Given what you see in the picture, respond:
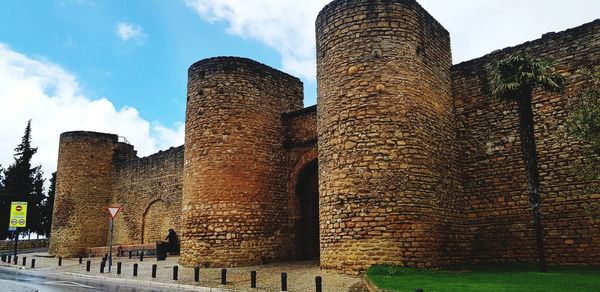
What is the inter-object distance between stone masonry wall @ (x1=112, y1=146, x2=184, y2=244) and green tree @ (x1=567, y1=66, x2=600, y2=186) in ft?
58.8

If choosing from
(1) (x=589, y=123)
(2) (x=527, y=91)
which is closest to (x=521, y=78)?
(2) (x=527, y=91)

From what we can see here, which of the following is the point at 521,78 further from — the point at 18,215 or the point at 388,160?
the point at 18,215

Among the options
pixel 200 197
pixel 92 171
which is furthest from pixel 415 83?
pixel 92 171

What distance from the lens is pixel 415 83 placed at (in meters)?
12.5

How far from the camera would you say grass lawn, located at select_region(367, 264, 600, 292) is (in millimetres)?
8008

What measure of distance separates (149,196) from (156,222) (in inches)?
66.5

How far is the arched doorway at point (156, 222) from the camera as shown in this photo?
79.7 ft

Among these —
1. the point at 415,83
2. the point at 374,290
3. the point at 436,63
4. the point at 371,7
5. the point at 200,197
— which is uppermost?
the point at 371,7

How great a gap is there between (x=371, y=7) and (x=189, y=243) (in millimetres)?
9833

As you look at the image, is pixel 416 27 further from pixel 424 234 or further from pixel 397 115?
pixel 424 234

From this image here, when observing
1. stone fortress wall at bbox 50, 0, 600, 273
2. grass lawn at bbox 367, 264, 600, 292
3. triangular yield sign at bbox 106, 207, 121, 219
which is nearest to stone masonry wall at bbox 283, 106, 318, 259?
stone fortress wall at bbox 50, 0, 600, 273

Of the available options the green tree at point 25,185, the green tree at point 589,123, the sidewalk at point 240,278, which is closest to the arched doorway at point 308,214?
the sidewalk at point 240,278

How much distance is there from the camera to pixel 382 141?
1182cm

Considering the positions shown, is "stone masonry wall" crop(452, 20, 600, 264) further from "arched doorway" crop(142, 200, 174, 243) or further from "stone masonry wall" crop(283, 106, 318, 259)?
"arched doorway" crop(142, 200, 174, 243)
